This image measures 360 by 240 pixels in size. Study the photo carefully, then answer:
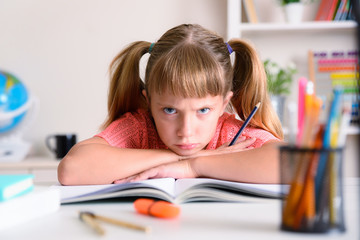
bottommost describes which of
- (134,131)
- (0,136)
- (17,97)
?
(0,136)

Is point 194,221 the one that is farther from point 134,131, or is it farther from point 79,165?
point 134,131

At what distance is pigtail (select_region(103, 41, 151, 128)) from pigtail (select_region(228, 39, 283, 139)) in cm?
27

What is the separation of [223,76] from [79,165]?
0.42 metres

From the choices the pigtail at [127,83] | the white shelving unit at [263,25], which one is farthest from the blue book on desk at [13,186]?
the white shelving unit at [263,25]

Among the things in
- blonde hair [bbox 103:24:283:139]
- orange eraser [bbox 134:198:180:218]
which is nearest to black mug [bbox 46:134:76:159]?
blonde hair [bbox 103:24:283:139]

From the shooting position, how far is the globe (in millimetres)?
2459

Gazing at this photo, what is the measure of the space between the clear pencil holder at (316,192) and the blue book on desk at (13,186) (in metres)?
0.38

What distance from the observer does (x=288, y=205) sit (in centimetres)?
54

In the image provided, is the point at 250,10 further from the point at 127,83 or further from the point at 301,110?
the point at 301,110

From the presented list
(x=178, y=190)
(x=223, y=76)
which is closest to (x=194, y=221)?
(x=178, y=190)

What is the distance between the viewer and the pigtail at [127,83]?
1.33 meters

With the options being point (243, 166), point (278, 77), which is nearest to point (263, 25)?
point (278, 77)

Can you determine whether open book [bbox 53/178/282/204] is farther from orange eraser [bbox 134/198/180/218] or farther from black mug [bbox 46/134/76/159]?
black mug [bbox 46/134/76/159]

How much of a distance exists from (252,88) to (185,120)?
1.04 feet
